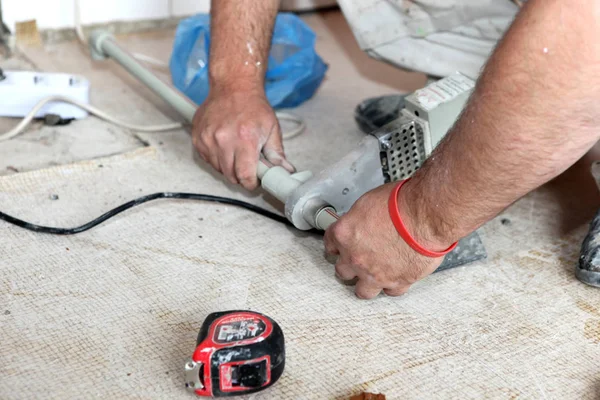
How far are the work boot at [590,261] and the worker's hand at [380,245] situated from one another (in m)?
0.30

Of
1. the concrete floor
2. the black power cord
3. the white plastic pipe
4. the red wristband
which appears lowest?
the concrete floor

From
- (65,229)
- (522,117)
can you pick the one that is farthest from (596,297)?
(65,229)

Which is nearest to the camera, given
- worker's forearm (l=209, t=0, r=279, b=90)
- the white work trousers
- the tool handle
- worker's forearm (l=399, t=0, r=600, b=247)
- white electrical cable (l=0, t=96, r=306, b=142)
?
worker's forearm (l=399, t=0, r=600, b=247)

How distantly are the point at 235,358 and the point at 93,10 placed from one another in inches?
58.8

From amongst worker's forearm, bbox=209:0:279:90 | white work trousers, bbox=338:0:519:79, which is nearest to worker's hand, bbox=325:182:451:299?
worker's forearm, bbox=209:0:279:90

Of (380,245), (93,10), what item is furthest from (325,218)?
(93,10)

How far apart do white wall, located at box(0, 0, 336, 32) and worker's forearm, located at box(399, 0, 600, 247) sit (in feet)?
4.65

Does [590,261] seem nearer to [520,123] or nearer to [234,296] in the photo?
[520,123]

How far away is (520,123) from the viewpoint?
0.82 m

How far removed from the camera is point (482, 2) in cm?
154

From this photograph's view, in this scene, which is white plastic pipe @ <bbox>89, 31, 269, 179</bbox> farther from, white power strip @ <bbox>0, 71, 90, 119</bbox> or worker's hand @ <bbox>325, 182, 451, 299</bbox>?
worker's hand @ <bbox>325, 182, 451, 299</bbox>

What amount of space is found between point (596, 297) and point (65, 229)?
86cm

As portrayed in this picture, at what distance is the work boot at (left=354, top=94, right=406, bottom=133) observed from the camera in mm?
1584

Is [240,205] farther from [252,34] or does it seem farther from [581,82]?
[581,82]
